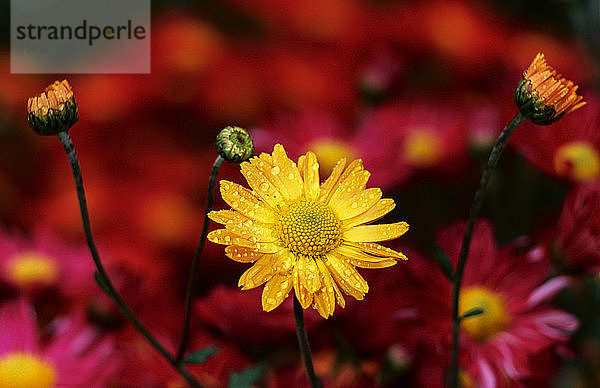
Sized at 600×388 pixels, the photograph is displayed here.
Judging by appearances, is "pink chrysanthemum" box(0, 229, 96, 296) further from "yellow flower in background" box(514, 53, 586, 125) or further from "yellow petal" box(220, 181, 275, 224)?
"yellow flower in background" box(514, 53, 586, 125)

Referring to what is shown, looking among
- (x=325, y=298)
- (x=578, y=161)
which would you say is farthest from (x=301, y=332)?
(x=578, y=161)

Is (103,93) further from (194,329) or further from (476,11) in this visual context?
(476,11)

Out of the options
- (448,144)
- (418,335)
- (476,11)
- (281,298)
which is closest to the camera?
(281,298)

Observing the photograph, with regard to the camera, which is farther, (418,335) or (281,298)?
(418,335)

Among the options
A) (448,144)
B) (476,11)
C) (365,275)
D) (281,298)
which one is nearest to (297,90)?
(448,144)

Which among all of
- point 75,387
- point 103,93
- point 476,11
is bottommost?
point 75,387

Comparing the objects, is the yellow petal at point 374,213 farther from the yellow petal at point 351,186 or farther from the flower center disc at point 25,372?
the flower center disc at point 25,372

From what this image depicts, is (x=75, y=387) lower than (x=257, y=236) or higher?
lower

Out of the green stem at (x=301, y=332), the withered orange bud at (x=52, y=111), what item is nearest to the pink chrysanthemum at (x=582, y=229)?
the green stem at (x=301, y=332)
